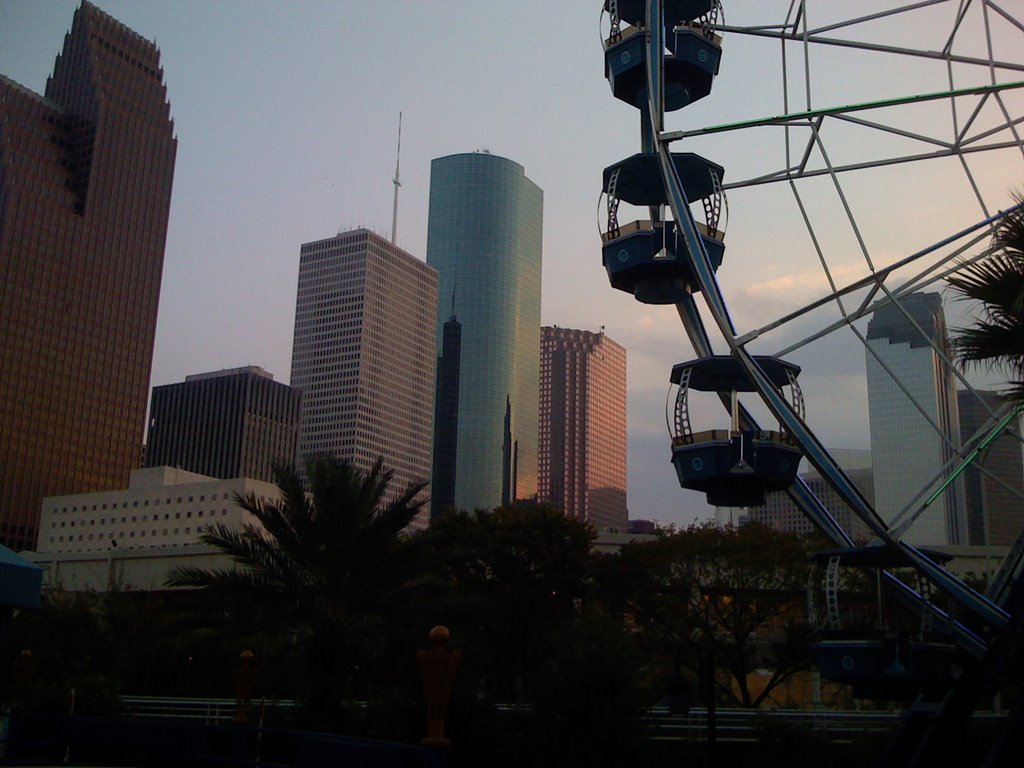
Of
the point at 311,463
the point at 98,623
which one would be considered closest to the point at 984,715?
the point at 311,463

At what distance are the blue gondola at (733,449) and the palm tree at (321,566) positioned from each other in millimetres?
7207

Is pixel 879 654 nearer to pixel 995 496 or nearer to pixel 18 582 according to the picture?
pixel 18 582

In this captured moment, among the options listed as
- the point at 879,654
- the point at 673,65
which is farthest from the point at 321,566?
the point at 673,65

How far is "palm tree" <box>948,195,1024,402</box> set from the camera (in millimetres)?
15500

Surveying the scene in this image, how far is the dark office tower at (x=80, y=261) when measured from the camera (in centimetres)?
16600

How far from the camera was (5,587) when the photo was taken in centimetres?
1809

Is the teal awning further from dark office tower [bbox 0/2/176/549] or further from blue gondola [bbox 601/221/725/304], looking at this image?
dark office tower [bbox 0/2/176/549]

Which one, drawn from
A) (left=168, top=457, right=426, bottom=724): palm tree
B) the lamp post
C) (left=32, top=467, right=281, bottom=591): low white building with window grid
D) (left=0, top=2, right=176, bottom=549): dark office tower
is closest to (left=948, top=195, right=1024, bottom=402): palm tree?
the lamp post

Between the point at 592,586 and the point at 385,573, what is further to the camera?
the point at 592,586

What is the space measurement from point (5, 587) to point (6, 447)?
159m

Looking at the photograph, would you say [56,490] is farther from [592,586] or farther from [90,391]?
[592,586]

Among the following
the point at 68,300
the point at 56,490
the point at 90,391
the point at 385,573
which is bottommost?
the point at 385,573

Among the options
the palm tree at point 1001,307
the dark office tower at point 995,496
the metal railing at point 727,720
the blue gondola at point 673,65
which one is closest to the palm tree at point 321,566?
the metal railing at point 727,720

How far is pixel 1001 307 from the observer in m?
15.8
